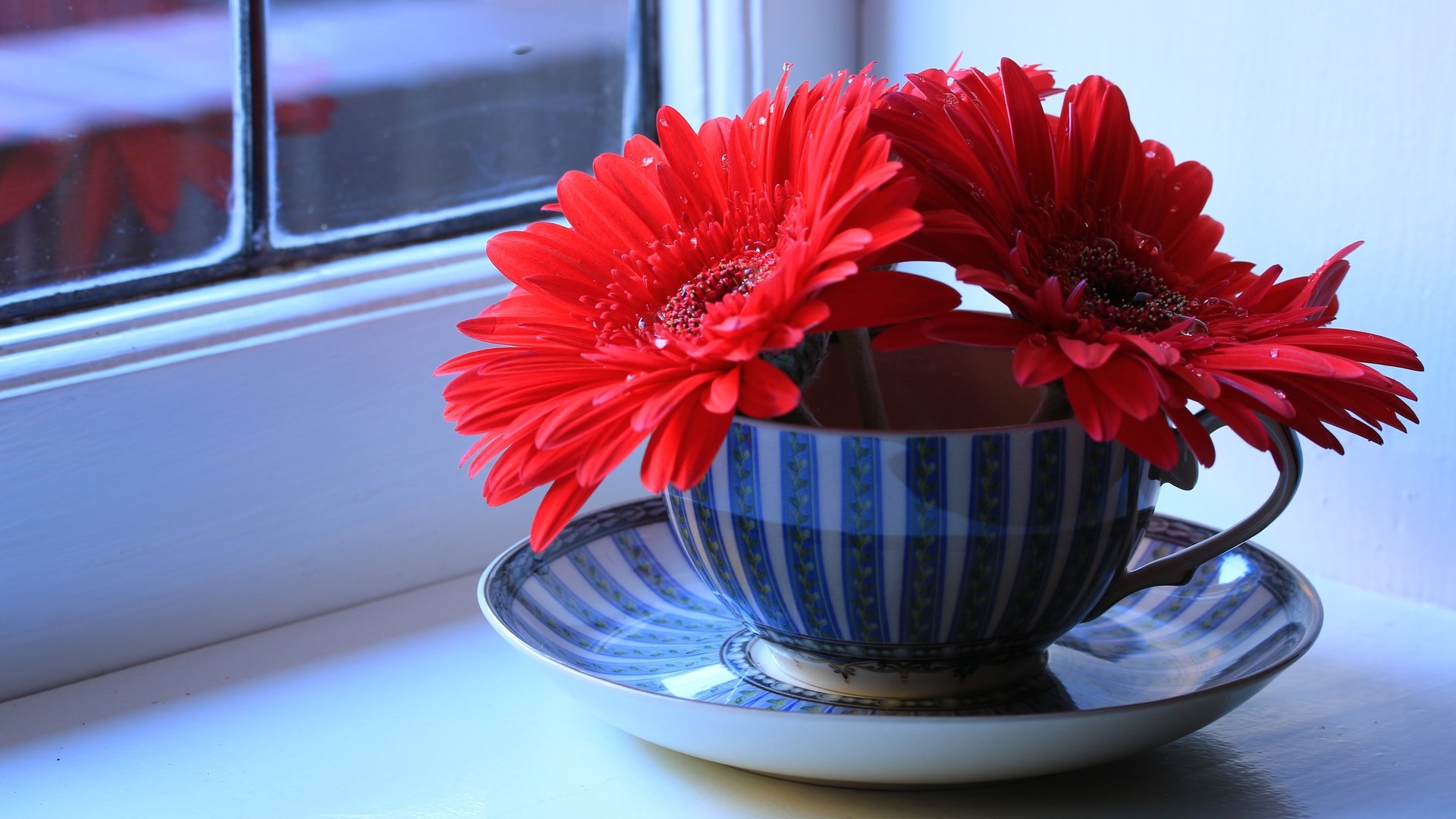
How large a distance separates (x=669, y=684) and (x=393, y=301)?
0.25m

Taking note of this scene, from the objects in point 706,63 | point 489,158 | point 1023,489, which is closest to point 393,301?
point 489,158

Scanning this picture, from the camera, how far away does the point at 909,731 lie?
0.37 meters

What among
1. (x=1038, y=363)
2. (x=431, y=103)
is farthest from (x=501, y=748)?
(x=431, y=103)

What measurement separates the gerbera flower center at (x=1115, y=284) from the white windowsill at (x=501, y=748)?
15 centimetres

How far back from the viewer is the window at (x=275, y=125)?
554 mm

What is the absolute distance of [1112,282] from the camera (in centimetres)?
42

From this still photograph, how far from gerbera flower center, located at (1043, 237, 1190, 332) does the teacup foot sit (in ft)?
0.38

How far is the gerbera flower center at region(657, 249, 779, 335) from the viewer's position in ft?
1.33

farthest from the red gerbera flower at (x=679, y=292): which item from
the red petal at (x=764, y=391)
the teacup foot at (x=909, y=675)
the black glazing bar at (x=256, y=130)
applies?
the black glazing bar at (x=256, y=130)

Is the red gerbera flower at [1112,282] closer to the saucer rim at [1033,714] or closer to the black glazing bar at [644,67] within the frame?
the saucer rim at [1033,714]

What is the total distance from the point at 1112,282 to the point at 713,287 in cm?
13

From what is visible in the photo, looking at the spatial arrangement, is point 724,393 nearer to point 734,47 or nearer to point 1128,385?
point 1128,385

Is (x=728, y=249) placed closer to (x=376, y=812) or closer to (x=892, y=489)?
(x=892, y=489)

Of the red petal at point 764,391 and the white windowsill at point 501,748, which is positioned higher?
the red petal at point 764,391
